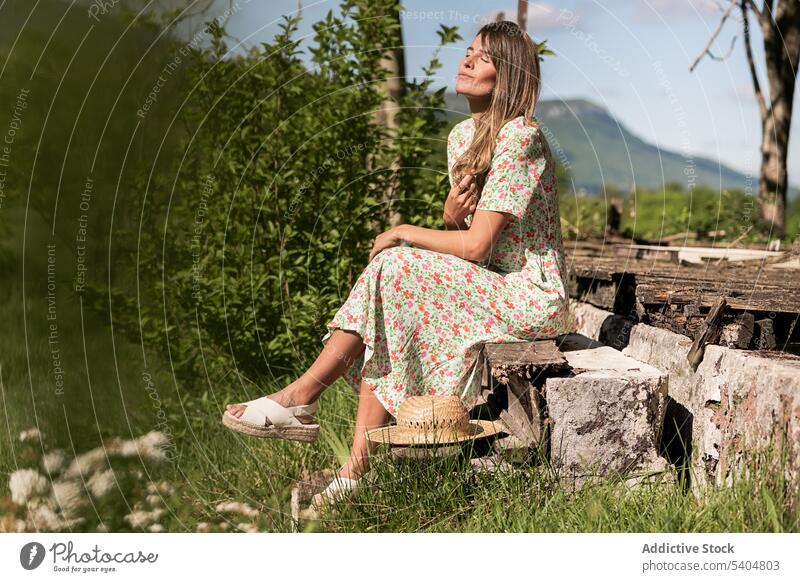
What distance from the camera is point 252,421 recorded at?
3.62 m

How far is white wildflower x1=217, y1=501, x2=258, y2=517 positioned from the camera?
3753mm

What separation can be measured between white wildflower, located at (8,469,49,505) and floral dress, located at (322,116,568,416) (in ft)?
4.59

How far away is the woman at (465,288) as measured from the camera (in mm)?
3613

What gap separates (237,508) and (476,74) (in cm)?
203

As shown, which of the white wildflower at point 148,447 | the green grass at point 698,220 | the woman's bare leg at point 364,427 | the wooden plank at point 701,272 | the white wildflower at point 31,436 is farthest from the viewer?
the green grass at point 698,220

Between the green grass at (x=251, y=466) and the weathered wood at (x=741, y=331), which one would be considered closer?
the green grass at (x=251, y=466)

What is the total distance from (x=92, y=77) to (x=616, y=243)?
4.48 meters

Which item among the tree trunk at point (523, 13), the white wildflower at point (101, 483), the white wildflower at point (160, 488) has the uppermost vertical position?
the tree trunk at point (523, 13)

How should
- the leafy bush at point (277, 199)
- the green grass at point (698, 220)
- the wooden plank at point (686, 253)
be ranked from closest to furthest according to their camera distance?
the leafy bush at point (277, 199) < the wooden plank at point (686, 253) < the green grass at point (698, 220)

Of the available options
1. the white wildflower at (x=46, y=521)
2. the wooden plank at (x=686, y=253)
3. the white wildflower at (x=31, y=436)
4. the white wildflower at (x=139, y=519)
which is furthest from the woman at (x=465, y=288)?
the wooden plank at (x=686, y=253)

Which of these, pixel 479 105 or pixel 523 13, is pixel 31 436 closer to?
pixel 479 105

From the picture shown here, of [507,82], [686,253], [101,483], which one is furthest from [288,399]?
[686,253]

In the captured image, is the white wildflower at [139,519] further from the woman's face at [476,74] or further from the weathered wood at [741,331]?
the weathered wood at [741,331]
